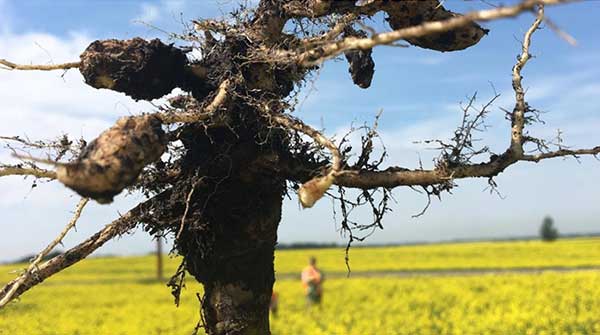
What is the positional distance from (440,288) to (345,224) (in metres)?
19.8

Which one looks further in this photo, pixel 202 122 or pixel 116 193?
pixel 202 122

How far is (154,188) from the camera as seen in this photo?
13.5 ft

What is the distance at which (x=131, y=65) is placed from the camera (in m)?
3.88

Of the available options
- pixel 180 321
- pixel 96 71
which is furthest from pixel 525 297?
pixel 96 71

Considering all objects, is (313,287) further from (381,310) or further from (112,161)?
(112,161)

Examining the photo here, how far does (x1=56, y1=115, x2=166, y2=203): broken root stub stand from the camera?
2775 millimetres

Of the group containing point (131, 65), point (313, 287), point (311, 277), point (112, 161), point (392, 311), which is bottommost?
point (392, 311)

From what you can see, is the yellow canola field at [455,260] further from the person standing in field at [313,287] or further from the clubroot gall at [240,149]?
the clubroot gall at [240,149]

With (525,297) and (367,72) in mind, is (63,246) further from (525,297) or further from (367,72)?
(525,297)

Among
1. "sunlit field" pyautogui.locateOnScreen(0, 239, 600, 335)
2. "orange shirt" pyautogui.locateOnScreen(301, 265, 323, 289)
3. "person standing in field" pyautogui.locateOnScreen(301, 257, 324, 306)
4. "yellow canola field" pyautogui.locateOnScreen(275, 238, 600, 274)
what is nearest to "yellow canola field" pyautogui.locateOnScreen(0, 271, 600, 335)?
"sunlit field" pyautogui.locateOnScreen(0, 239, 600, 335)

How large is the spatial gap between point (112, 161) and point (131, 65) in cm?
120

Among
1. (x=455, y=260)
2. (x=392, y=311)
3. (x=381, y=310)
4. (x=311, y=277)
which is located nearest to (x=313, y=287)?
(x=311, y=277)

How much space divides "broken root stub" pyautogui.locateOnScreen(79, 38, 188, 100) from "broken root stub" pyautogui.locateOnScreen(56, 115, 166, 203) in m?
0.90

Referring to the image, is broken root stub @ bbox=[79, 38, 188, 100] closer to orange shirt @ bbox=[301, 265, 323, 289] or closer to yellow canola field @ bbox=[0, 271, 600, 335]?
yellow canola field @ bbox=[0, 271, 600, 335]
